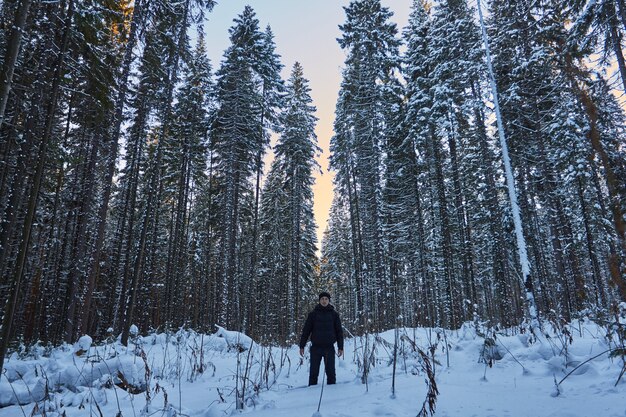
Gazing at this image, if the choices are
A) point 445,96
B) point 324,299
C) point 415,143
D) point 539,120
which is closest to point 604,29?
point 539,120

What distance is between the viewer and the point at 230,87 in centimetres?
2173

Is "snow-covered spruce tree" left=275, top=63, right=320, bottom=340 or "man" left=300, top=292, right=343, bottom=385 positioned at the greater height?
"snow-covered spruce tree" left=275, top=63, right=320, bottom=340

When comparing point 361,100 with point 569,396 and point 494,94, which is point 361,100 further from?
point 569,396

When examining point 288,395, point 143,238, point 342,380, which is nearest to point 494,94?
point 342,380

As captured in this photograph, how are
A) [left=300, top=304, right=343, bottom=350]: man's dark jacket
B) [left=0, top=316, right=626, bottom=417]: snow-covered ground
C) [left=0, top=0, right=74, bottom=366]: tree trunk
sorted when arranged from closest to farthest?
1. [left=0, top=316, right=626, bottom=417]: snow-covered ground
2. [left=0, top=0, right=74, bottom=366]: tree trunk
3. [left=300, top=304, right=343, bottom=350]: man's dark jacket

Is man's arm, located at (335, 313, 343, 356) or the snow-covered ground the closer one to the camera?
the snow-covered ground

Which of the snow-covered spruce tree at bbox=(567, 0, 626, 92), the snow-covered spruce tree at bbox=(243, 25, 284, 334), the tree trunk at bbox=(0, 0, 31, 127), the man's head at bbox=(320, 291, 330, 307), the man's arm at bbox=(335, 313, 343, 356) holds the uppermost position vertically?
the snow-covered spruce tree at bbox=(243, 25, 284, 334)

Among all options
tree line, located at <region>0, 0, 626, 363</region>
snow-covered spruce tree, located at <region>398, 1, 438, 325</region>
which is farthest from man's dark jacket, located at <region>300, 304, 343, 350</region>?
snow-covered spruce tree, located at <region>398, 1, 438, 325</region>

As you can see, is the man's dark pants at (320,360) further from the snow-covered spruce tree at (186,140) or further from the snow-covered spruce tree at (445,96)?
the snow-covered spruce tree at (186,140)

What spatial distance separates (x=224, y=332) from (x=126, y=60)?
10.6 meters

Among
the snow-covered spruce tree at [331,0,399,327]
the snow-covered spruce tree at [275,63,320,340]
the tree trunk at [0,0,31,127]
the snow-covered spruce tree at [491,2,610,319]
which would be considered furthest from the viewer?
the snow-covered spruce tree at [275,63,320,340]

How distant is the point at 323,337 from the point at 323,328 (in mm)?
194

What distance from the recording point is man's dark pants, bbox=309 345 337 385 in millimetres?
6214

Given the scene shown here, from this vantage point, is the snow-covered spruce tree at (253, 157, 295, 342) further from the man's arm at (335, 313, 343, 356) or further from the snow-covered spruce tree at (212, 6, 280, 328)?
the man's arm at (335, 313, 343, 356)
